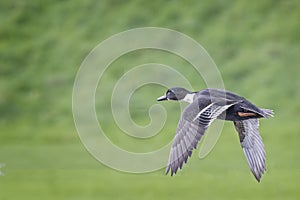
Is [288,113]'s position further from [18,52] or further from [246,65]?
[18,52]

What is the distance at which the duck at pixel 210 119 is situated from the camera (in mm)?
7914

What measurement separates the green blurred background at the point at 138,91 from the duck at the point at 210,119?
5.01m

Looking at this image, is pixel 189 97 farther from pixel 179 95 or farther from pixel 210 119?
pixel 210 119

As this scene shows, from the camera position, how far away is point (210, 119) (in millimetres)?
8164

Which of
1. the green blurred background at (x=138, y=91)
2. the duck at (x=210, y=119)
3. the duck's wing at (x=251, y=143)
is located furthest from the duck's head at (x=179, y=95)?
the green blurred background at (x=138, y=91)

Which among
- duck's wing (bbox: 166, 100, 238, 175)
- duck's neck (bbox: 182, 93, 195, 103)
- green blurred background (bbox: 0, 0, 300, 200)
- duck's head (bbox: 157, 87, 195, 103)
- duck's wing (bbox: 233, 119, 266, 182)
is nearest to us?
duck's wing (bbox: 166, 100, 238, 175)

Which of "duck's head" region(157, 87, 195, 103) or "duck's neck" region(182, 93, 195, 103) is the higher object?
"duck's head" region(157, 87, 195, 103)

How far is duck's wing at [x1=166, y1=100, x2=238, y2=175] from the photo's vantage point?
25.7 ft

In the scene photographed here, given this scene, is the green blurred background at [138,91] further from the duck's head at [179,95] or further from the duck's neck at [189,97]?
the duck's neck at [189,97]

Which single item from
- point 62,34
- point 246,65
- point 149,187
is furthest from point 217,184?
point 62,34

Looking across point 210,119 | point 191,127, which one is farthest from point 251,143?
point 191,127

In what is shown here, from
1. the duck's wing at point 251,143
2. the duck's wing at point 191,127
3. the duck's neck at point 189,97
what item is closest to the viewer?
the duck's wing at point 191,127

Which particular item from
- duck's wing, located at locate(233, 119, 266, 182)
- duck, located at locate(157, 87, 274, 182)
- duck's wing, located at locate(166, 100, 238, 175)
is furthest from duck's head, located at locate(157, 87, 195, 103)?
duck's wing, located at locate(233, 119, 266, 182)

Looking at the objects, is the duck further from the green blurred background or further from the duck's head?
the green blurred background
